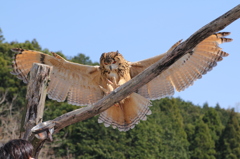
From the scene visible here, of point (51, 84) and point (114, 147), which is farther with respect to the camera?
point (114, 147)

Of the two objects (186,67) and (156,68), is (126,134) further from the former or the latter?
(156,68)

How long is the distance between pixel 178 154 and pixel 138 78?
1642 cm

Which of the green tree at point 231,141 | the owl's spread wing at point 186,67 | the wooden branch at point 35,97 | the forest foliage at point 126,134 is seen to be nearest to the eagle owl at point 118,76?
the owl's spread wing at point 186,67

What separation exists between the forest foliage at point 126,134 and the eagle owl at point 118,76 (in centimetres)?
1107

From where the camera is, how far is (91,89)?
23.9 ft

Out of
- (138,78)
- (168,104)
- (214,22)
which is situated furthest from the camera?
(168,104)

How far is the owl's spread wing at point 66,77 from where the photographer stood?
22.2ft

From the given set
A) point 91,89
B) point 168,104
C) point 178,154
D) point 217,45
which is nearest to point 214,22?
point 217,45

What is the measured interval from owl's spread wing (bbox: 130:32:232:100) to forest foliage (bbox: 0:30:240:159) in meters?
11.2

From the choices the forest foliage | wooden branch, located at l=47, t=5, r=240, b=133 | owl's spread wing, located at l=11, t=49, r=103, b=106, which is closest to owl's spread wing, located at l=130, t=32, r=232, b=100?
owl's spread wing, located at l=11, t=49, r=103, b=106

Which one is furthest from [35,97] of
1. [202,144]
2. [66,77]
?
[202,144]

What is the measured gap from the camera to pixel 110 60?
21.6 ft

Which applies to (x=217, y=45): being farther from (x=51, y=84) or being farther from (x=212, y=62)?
(x=51, y=84)

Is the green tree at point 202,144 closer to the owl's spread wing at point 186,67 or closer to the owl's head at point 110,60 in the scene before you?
the owl's spread wing at point 186,67
